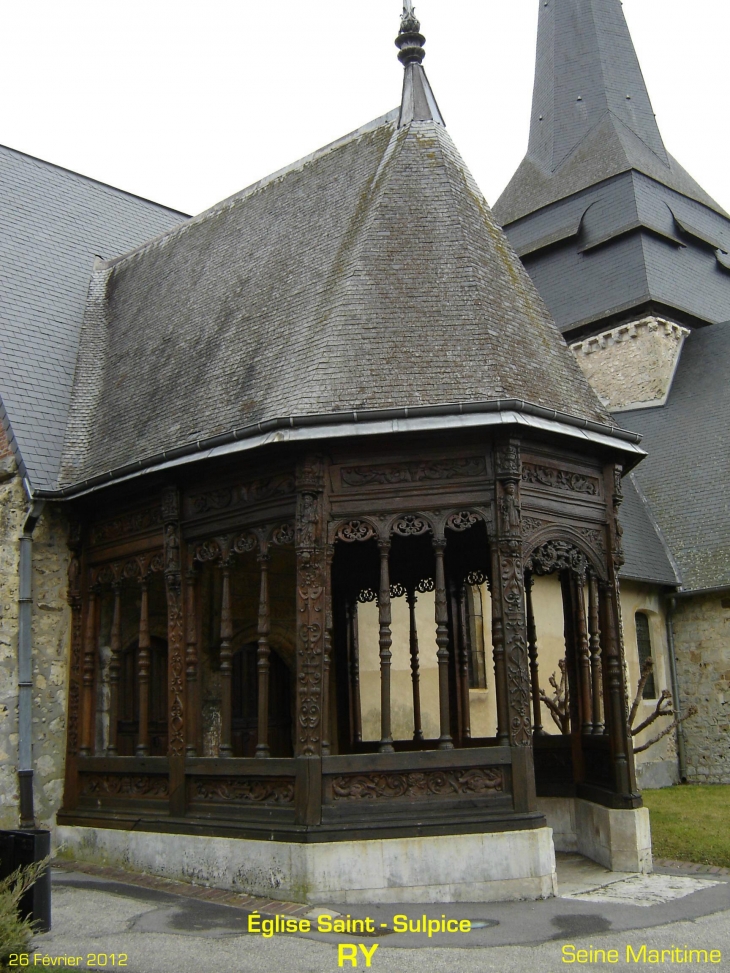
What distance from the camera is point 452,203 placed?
10.6 meters

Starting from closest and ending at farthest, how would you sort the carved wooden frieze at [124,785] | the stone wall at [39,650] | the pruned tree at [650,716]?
the carved wooden frieze at [124,785] → the stone wall at [39,650] → the pruned tree at [650,716]

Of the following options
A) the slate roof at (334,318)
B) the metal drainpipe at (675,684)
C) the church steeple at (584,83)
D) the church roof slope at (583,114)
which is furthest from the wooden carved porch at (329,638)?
the church steeple at (584,83)

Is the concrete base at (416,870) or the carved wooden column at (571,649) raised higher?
the carved wooden column at (571,649)

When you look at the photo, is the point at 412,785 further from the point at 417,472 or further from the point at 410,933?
the point at 417,472

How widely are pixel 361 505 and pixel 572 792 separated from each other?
429cm

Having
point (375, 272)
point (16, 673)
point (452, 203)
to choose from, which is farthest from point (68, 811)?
point (452, 203)

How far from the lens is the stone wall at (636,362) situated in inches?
934

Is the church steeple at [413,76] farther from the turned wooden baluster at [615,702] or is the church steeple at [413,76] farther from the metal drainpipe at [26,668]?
the metal drainpipe at [26,668]

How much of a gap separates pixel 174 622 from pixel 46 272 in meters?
7.14

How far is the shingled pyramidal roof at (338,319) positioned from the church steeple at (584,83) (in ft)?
62.8

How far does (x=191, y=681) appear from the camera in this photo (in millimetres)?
9688

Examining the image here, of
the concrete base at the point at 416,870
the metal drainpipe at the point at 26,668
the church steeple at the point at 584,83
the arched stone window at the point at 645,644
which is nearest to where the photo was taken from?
the concrete base at the point at 416,870

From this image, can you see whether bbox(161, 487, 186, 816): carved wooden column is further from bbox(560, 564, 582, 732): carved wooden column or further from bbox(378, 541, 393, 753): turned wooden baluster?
bbox(560, 564, 582, 732): carved wooden column

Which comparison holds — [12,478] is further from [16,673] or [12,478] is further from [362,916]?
[362,916]
